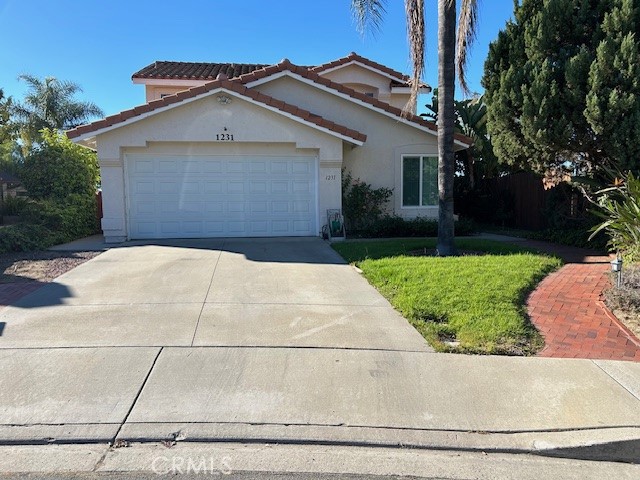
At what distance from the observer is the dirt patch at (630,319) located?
5751 millimetres

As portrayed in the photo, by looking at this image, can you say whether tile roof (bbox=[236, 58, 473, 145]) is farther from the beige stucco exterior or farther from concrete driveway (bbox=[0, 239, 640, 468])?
concrete driveway (bbox=[0, 239, 640, 468])

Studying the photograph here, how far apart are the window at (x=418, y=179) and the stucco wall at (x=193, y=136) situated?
2973 millimetres

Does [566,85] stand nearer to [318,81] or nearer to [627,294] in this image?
[627,294]

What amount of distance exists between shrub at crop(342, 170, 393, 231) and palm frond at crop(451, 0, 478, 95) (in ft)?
15.3

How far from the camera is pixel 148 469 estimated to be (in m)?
3.17

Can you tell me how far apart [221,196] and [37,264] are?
496 centimetres

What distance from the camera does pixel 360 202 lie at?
14078mm

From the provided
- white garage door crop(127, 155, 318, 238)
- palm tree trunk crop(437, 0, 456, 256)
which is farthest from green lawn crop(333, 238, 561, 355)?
white garage door crop(127, 155, 318, 238)

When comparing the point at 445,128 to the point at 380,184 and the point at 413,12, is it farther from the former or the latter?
the point at 380,184

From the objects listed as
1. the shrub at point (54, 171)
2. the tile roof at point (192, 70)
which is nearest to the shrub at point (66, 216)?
the shrub at point (54, 171)

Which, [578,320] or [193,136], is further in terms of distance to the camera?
[193,136]

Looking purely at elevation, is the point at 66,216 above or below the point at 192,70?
below

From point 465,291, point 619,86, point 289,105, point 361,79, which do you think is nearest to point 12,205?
point 289,105

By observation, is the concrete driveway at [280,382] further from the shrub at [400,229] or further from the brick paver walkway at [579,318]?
the shrub at [400,229]
